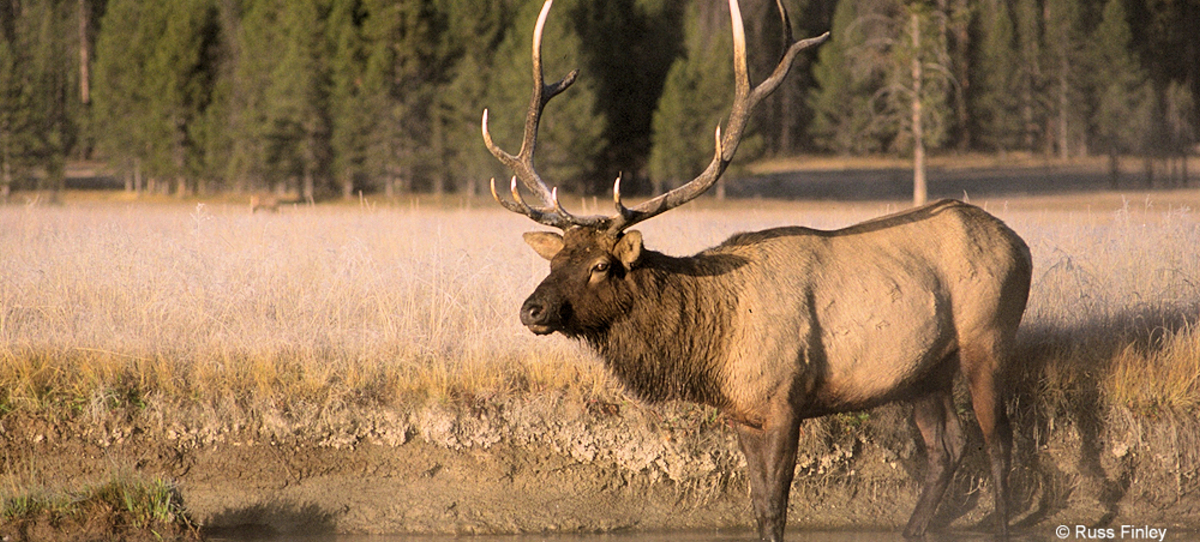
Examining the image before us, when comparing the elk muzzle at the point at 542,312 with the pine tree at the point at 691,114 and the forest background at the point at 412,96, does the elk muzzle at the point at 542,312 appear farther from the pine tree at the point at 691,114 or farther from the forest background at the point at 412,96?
the pine tree at the point at 691,114

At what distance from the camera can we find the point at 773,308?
17.2 feet

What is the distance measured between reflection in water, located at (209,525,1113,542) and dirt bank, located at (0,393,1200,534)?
0.27ft

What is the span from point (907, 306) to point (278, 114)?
37.5 m

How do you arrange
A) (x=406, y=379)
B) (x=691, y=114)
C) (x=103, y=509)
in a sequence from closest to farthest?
1. (x=103, y=509)
2. (x=406, y=379)
3. (x=691, y=114)

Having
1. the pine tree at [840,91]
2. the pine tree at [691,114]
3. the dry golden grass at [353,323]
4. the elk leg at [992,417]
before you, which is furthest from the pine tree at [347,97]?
the elk leg at [992,417]

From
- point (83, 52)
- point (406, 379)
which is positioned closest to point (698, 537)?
point (406, 379)

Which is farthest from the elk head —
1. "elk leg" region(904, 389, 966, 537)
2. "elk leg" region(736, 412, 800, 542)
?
"elk leg" region(904, 389, 966, 537)

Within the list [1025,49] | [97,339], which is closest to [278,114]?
[97,339]

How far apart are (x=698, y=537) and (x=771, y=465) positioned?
4.17 ft

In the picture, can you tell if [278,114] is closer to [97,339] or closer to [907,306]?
[97,339]

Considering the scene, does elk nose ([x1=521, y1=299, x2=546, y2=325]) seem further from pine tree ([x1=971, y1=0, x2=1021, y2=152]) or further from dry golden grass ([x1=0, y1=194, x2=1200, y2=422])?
pine tree ([x1=971, y1=0, x2=1021, y2=152])

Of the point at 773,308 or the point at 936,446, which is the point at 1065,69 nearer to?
the point at 936,446

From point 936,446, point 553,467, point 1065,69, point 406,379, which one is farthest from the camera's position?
point 1065,69

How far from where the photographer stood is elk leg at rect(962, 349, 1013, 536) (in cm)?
567
